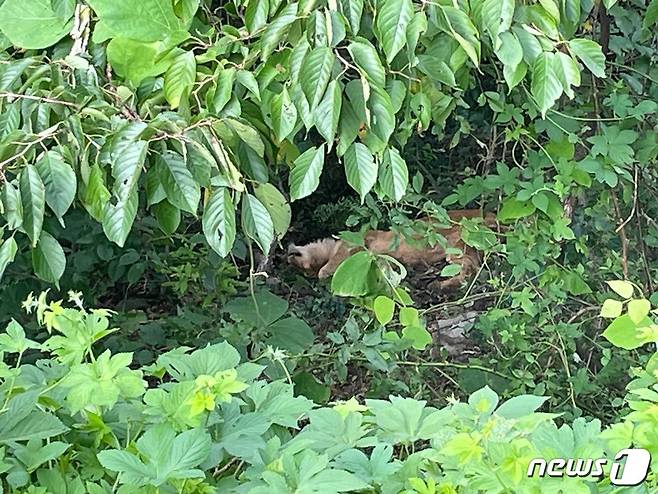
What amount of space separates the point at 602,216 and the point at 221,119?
1529 millimetres

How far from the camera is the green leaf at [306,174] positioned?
1098 mm

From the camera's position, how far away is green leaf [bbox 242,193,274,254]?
1104 mm

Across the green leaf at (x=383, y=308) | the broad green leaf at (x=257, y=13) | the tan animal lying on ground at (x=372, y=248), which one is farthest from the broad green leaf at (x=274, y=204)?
the tan animal lying on ground at (x=372, y=248)

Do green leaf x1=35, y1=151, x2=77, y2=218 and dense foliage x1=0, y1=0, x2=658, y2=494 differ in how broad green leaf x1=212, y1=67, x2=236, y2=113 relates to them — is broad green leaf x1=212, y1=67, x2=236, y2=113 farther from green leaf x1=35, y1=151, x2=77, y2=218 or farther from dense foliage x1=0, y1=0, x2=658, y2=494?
green leaf x1=35, y1=151, x2=77, y2=218

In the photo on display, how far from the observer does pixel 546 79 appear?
1.05m

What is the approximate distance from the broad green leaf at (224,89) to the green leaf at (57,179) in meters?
0.21

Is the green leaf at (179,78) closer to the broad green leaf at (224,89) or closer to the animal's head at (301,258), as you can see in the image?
the broad green leaf at (224,89)

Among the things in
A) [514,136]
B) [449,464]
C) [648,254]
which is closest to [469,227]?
[514,136]

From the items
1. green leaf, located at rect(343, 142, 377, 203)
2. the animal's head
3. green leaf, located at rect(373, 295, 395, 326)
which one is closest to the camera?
green leaf, located at rect(343, 142, 377, 203)

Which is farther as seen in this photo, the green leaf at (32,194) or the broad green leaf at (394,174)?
the broad green leaf at (394,174)

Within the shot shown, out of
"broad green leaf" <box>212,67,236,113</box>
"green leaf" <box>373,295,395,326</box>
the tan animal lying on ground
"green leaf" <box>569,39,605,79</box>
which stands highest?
"green leaf" <box>569,39,605,79</box>

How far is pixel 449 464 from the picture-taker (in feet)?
2.34

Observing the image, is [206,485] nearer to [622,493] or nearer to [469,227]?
[622,493]

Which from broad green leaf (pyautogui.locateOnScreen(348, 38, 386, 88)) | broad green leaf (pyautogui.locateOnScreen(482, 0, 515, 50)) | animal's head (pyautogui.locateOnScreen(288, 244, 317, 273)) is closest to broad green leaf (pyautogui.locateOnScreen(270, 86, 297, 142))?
broad green leaf (pyautogui.locateOnScreen(348, 38, 386, 88))
